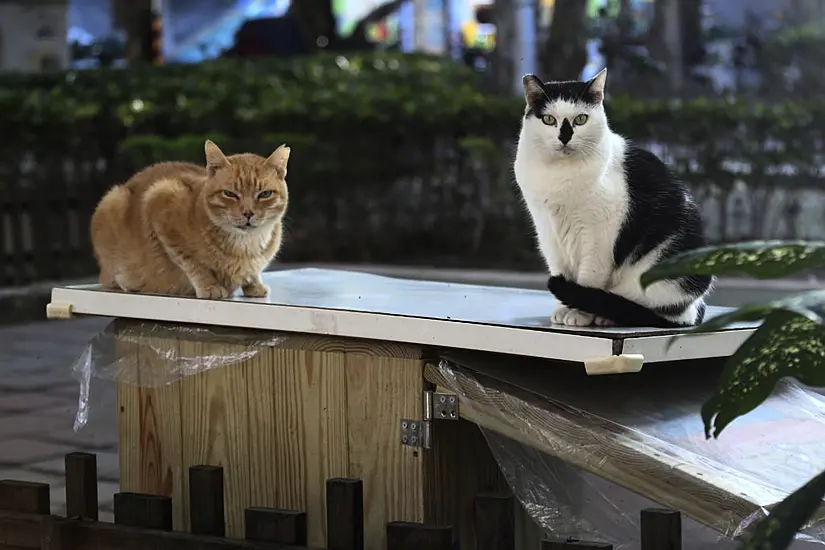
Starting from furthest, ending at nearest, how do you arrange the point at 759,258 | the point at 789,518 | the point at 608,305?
the point at 608,305 → the point at 759,258 → the point at 789,518

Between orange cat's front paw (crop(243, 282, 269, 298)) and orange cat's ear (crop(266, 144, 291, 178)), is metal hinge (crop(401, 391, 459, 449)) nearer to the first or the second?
orange cat's front paw (crop(243, 282, 269, 298))

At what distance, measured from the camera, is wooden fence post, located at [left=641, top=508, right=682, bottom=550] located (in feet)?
7.07

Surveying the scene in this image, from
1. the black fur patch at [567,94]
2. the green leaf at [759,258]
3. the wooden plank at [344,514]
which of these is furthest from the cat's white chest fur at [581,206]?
the green leaf at [759,258]

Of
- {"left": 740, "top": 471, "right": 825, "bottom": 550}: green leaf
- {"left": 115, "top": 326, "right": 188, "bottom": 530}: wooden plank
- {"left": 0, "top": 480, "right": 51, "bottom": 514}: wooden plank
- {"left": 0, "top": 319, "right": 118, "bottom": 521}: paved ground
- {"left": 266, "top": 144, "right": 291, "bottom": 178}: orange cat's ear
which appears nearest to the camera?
{"left": 740, "top": 471, "right": 825, "bottom": 550}: green leaf

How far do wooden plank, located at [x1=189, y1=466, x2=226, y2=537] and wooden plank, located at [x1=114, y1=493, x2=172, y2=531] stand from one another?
0.21ft

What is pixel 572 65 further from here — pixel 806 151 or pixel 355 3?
pixel 355 3

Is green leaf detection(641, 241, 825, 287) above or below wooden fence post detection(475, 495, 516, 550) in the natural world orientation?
above

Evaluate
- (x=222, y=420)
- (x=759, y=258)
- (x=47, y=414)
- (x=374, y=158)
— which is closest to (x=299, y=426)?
(x=222, y=420)

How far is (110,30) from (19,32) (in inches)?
107

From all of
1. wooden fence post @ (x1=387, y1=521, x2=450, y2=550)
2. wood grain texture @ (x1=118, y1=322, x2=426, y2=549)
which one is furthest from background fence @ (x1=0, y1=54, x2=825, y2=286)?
wooden fence post @ (x1=387, y1=521, x2=450, y2=550)

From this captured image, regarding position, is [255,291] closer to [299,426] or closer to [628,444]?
[299,426]

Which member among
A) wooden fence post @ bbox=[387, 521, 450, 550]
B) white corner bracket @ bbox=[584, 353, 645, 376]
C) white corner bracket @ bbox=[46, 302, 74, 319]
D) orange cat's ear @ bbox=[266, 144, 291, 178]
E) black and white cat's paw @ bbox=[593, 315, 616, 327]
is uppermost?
orange cat's ear @ bbox=[266, 144, 291, 178]

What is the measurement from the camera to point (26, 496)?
2.76 meters

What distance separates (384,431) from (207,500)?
42 cm
